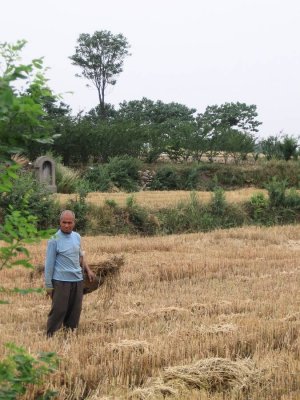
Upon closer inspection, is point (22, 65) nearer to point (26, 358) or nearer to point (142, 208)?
point (26, 358)

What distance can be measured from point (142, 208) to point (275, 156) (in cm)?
1984

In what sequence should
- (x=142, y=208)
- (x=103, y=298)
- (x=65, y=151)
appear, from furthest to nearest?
(x=65, y=151)
(x=142, y=208)
(x=103, y=298)

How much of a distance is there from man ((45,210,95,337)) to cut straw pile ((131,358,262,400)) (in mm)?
2105

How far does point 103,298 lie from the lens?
8367mm

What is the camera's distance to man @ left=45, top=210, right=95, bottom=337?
711 cm

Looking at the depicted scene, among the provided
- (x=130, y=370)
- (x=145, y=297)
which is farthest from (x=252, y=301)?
(x=130, y=370)

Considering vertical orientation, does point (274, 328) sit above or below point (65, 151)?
below

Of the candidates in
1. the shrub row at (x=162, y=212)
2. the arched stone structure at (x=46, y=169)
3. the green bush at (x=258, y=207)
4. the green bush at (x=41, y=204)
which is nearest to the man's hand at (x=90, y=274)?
the shrub row at (x=162, y=212)

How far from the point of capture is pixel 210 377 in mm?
5258

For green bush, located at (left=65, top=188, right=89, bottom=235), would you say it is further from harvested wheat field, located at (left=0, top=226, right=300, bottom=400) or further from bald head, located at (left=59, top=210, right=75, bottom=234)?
bald head, located at (left=59, top=210, right=75, bottom=234)

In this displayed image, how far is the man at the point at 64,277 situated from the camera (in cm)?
711

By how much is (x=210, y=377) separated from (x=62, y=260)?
258cm

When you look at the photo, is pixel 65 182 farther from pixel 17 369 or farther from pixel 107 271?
pixel 17 369

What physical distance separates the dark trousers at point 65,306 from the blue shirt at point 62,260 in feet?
0.24
